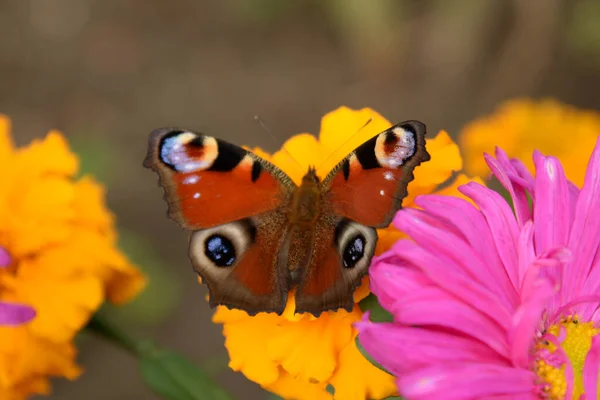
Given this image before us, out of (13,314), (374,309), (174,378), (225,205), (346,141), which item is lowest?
(174,378)

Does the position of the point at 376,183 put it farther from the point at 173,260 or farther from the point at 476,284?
the point at 173,260

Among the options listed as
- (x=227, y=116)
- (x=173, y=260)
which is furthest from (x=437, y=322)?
(x=227, y=116)

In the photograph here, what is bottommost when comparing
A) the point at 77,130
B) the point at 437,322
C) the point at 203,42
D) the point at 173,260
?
the point at 173,260

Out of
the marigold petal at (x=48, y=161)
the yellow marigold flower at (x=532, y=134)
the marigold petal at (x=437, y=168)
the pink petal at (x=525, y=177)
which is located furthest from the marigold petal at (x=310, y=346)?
the yellow marigold flower at (x=532, y=134)

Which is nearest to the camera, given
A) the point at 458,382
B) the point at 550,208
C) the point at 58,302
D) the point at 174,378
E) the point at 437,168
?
the point at 458,382

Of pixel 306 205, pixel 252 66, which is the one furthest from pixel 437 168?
pixel 252 66

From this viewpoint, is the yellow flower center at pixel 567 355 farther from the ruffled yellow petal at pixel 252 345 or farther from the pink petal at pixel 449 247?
the ruffled yellow petal at pixel 252 345

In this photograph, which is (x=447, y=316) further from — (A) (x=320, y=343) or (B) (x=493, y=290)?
(A) (x=320, y=343)
